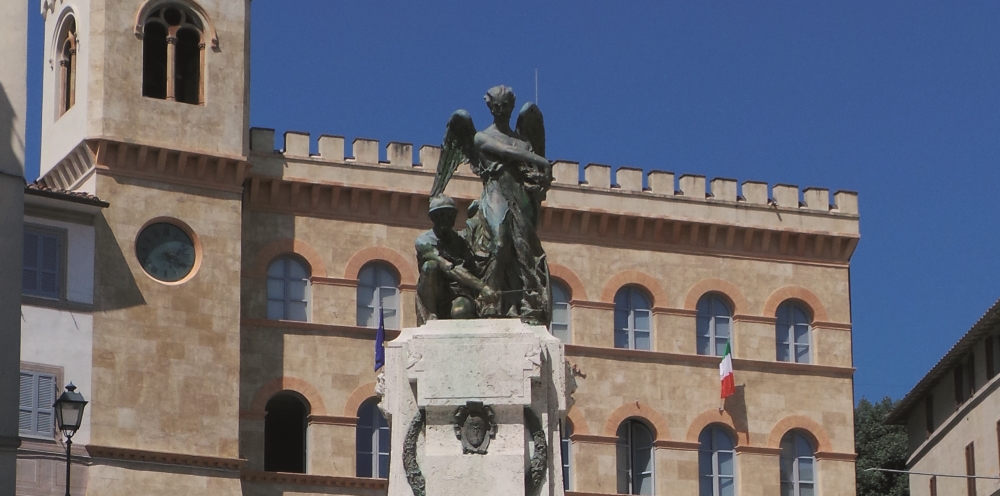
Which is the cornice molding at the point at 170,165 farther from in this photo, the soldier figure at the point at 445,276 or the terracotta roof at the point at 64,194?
the soldier figure at the point at 445,276

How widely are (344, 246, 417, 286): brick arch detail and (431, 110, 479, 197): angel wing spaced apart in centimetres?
3258

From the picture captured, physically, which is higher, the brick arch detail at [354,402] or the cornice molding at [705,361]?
the cornice molding at [705,361]

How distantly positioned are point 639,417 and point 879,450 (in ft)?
77.2

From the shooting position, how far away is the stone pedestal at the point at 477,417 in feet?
66.4

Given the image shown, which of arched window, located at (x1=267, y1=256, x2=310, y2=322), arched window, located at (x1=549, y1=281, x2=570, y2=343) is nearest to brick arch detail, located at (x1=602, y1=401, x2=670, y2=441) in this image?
arched window, located at (x1=549, y1=281, x2=570, y2=343)

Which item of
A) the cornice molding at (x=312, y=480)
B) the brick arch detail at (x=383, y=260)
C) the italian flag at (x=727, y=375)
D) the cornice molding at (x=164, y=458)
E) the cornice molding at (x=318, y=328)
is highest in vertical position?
the brick arch detail at (x=383, y=260)

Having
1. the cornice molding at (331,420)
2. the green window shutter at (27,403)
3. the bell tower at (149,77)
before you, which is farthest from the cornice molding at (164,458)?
the bell tower at (149,77)

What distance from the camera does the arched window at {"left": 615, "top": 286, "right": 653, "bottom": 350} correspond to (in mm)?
56906

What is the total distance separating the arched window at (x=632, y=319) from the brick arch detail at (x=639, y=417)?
1537mm

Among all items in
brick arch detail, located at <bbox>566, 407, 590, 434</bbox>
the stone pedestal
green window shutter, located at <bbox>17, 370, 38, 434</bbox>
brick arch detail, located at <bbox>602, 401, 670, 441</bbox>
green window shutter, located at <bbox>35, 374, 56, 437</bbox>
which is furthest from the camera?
brick arch detail, located at <bbox>602, 401, 670, 441</bbox>

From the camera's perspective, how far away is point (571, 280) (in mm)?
56438

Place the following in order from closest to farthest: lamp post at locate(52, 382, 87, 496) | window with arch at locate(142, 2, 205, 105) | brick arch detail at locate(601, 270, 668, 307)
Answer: lamp post at locate(52, 382, 87, 496) < window with arch at locate(142, 2, 205, 105) < brick arch detail at locate(601, 270, 668, 307)

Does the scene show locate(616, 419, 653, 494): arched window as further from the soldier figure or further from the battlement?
the soldier figure

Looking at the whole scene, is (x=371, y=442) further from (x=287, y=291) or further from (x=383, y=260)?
(x=383, y=260)
